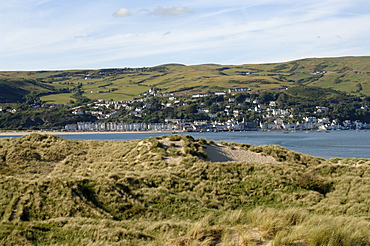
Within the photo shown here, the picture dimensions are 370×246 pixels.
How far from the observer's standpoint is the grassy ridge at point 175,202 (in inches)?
388

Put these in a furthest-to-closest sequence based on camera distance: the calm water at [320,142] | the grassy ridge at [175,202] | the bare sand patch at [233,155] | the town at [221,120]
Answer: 1. the town at [221,120]
2. the calm water at [320,142]
3. the bare sand patch at [233,155]
4. the grassy ridge at [175,202]

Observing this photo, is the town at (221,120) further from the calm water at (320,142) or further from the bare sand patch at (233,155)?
the bare sand patch at (233,155)

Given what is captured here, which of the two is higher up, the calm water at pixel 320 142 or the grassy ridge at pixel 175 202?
the grassy ridge at pixel 175 202

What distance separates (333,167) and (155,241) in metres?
19.8

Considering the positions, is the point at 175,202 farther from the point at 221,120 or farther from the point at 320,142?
the point at 221,120

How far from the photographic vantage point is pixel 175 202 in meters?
15.5

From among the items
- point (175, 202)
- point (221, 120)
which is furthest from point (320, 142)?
point (221, 120)

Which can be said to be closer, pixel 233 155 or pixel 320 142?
pixel 233 155

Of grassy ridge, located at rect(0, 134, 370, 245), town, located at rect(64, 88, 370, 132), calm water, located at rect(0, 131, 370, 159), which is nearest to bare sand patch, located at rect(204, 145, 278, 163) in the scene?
grassy ridge, located at rect(0, 134, 370, 245)

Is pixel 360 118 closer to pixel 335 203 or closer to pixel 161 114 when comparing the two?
pixel 161 114

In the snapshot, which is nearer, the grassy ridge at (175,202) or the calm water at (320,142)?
the grassy ridge at (175,202)

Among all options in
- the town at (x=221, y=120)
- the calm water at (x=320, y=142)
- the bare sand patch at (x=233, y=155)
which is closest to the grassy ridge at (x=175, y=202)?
the bare sand patch at (x=233, y=155)

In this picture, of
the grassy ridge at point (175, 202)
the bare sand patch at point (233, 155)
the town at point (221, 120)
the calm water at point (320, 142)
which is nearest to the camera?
→ the grassy ridge at point (175, 202)

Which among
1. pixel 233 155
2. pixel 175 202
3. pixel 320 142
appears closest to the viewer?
pixel 175 202
